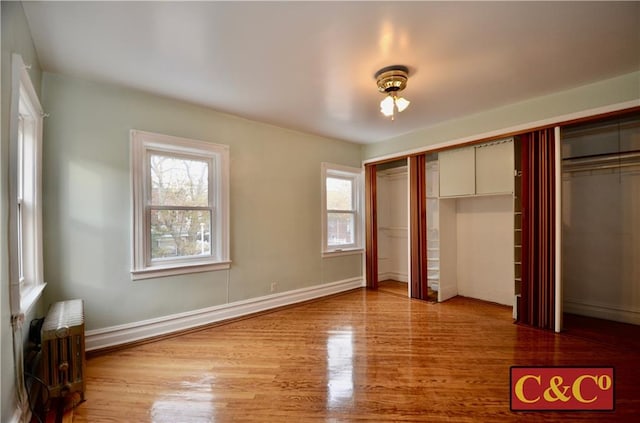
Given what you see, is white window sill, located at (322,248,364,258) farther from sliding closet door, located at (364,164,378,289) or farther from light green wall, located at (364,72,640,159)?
light green wall, located at (364,72,640,159)

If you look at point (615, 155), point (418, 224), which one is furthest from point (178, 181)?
point (615, 155)

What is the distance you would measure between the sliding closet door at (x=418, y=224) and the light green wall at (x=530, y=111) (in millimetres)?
345

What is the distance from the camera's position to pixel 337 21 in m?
1.90

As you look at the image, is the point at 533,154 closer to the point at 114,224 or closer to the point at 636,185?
the point at 636,185

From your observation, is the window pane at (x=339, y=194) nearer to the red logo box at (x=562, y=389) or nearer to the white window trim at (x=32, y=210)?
the red logo box at (x=562, y=389)

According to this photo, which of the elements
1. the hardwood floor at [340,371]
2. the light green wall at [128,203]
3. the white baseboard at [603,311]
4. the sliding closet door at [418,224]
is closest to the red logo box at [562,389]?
the hardwood floor at [340,371]

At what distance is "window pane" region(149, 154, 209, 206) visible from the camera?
122 inches

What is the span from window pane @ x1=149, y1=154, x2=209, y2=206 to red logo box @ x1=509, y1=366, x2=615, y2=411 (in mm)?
3472

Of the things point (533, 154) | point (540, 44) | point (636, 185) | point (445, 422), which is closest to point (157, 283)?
point (445, 422)

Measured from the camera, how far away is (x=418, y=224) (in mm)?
4340

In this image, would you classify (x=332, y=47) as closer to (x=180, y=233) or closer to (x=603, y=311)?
(x=180, y=233)

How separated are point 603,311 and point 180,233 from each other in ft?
17.0

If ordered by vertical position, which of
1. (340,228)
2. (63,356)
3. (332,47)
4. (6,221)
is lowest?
(63,356)

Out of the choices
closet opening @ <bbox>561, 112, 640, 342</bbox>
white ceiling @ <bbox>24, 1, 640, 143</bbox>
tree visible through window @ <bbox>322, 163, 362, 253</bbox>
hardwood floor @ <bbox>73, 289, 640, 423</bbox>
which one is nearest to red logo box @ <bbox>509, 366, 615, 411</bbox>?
hardwood floor @ <bbox>73, 289, 640, 423</bbox>
